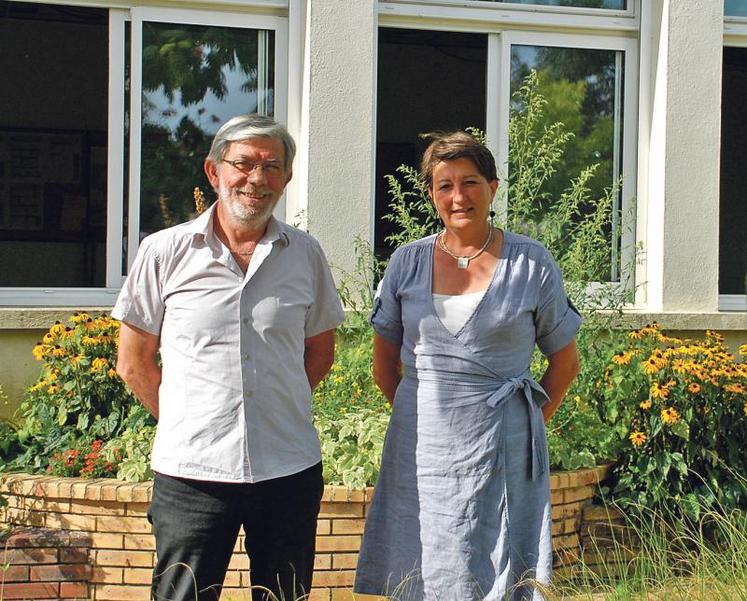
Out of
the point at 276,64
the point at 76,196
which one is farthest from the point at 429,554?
the point at 76,196

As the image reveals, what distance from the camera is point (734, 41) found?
6609 millimetres

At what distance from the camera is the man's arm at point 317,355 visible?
10.5 feet

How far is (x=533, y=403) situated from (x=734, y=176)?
6005 millimetres

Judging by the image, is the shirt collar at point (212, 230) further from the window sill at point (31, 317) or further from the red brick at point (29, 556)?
the window sill at point (31, 317)

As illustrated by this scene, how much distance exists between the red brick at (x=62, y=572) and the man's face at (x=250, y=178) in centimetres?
213

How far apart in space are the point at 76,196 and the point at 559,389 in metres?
7.56

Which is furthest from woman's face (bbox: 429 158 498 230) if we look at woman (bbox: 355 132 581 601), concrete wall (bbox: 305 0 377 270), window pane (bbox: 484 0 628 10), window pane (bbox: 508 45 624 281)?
window pane (bbox: 484 0 628 10)

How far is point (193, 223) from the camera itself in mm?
2977

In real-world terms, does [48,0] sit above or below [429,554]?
above

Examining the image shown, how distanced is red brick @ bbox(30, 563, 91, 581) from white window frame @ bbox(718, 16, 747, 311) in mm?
4265

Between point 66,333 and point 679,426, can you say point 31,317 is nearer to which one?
point 66,333

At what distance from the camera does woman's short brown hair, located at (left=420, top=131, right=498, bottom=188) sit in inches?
118

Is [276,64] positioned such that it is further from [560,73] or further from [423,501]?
[423,501]

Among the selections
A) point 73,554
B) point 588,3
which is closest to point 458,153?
point 73,554
